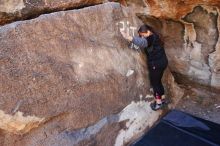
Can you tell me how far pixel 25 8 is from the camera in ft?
7.74

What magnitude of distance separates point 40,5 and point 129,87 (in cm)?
99

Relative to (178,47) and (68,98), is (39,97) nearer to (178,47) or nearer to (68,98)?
(68,98)

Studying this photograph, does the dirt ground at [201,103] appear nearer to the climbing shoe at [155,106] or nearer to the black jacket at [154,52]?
the climbing shoe at [155,106]

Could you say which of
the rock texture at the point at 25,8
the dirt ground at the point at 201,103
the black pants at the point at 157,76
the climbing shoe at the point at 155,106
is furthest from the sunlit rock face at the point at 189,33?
the rock texture at the point at 25,8

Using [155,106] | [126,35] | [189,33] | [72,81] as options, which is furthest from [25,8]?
[189,33]

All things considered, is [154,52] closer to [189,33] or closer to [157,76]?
[157,76]

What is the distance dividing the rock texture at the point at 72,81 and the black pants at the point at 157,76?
60mm

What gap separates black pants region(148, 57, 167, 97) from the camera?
9.09 ft

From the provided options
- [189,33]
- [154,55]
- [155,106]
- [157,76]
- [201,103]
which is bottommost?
[201,103]

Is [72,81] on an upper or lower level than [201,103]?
upper

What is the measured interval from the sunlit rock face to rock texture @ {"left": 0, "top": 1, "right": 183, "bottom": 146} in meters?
0.31

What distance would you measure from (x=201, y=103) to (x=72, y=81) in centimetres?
151

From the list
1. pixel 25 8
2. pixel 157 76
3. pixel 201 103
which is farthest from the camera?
pixel 201 103

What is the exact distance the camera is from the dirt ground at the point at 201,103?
9.63 feet
